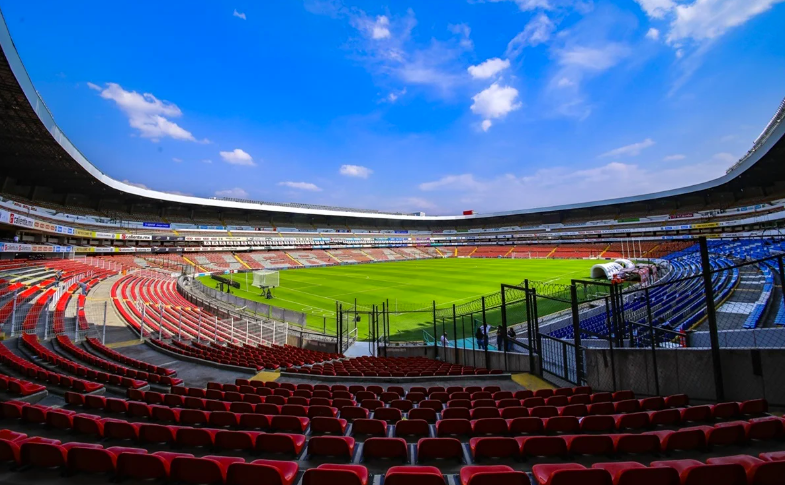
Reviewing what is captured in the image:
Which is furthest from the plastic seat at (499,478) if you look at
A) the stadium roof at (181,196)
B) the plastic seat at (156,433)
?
the stadium roof at (181,196)

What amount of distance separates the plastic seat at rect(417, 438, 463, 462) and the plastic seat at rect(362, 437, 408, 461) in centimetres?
17

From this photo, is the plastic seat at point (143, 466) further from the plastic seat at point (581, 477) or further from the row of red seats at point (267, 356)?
the row of red seats at point (267, 356)

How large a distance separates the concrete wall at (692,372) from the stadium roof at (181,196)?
21786 mm

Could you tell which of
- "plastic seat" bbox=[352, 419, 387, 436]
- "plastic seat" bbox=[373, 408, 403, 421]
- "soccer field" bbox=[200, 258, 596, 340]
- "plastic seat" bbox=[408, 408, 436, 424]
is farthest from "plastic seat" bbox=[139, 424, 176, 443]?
"soccer field" bbox=[200, 258, 596, 340]

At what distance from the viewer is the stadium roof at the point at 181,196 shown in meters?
18.1

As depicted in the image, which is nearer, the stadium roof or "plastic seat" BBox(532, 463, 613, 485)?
"plastic seat" BBox(532, 463, 613, 485)

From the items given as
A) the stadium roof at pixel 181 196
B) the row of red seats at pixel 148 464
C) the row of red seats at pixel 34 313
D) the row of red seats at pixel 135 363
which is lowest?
the row of red seats at pixel 135 363

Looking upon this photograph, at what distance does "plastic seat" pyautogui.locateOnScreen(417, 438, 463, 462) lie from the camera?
11.7 ft

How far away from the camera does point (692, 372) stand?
5.97 meters

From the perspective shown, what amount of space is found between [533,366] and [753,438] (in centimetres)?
586

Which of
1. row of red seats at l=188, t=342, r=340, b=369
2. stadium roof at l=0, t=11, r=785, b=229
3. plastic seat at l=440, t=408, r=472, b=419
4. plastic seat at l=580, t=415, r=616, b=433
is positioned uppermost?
stadium roof at l=0, t=11, r=785, b=229

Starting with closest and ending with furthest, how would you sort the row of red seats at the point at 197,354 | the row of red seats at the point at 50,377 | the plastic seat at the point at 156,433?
1. the plastic seat at the point at 156,433
2. the row of red seats at the point at 50,377
3. the row of red seats at the point at 197,354

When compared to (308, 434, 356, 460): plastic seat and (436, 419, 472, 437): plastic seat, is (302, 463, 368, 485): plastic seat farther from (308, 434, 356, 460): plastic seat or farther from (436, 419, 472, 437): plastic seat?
(436, 419, 472, 437): plastic seat

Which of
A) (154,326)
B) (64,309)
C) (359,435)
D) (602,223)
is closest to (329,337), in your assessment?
(154,326)
